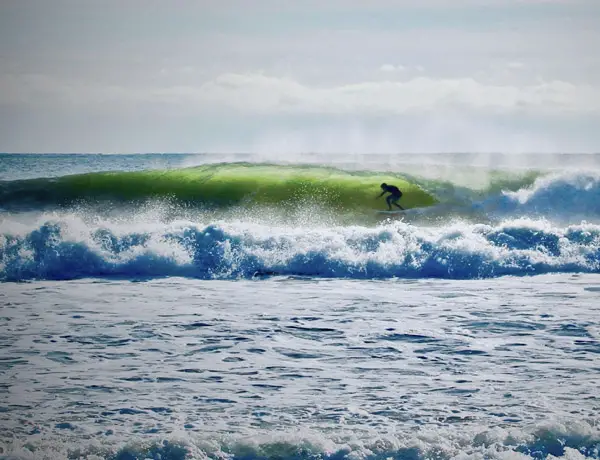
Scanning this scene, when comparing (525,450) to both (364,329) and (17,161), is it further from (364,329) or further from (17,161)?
(17,161)

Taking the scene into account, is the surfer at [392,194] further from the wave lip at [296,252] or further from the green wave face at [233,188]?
the wave lip at [296,252]

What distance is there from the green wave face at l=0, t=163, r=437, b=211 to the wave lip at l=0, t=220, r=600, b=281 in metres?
2.16

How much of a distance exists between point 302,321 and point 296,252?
2322 millimetres

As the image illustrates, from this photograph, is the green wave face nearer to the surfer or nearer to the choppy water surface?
the surfer

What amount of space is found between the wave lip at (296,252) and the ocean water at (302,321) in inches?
0.9

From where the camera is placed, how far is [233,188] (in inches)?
420

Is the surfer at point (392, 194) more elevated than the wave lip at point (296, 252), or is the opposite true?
the surfer at point (392, 194)

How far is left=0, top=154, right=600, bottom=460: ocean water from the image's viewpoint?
331 cm

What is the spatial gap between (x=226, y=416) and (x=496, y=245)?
491 centimetres

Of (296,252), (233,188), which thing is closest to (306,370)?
(296,252)

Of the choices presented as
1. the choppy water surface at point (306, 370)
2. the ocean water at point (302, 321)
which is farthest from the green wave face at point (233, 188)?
the choppy water surface at point (306, 370)

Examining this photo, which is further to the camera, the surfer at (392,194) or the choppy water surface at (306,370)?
the surfer at (392,194)

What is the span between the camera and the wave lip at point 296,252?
7.24 m

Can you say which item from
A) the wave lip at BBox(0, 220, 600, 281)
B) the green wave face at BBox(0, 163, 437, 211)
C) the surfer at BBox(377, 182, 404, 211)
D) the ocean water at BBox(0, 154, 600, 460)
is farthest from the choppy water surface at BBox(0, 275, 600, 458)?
the green wave face at BBox(0, 163, 437, 211)
